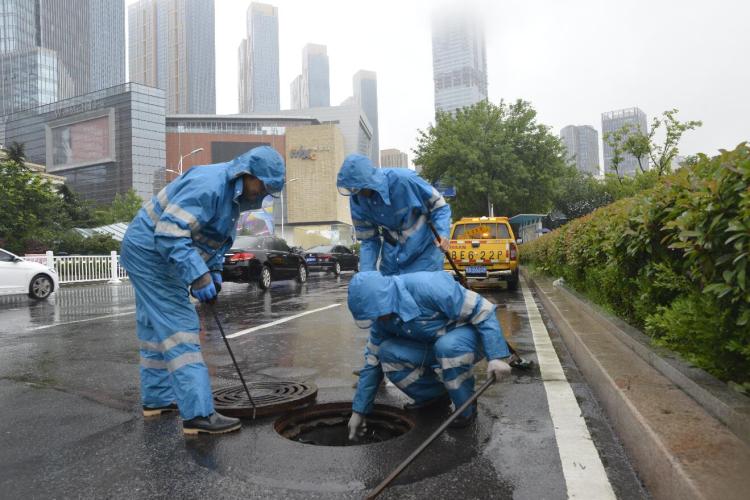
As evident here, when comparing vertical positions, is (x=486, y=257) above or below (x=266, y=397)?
above

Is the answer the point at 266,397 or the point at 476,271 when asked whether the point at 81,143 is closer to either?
the point at 476,271

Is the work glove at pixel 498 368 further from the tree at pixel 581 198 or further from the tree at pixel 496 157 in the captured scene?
the tree at pixel 581 198

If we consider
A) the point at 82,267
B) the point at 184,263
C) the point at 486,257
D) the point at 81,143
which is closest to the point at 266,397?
the point at 184,263

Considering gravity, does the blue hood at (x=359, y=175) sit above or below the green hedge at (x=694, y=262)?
above

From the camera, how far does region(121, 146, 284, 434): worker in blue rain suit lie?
327 cm

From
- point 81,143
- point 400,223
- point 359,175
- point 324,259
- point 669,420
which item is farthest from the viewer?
point 81,143

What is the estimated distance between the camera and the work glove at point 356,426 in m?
3.31

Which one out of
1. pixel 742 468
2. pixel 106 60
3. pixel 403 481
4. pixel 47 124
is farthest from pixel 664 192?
pixel 106 60

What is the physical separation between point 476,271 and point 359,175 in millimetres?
9761

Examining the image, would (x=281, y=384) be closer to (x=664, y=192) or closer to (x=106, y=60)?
(x=664, y=192)

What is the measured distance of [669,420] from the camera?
104 inches

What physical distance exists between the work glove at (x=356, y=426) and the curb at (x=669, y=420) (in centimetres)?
138

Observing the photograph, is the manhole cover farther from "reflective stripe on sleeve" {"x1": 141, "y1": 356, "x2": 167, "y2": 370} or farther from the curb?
the curb

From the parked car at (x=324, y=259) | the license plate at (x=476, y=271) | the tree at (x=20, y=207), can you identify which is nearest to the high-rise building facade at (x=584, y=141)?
the parked car at (x=324, y=259)
